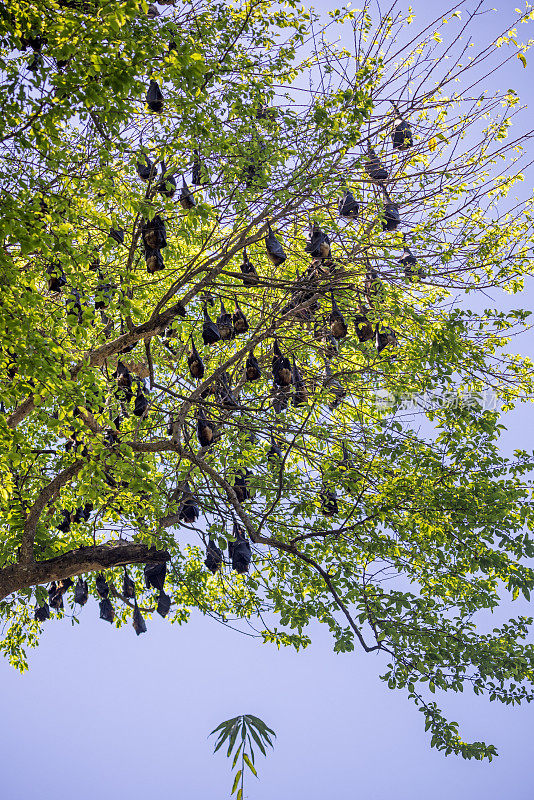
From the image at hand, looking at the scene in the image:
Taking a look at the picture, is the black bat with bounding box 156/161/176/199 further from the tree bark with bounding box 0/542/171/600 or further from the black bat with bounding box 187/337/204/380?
the tree bark with bounding box 0/542/171/600

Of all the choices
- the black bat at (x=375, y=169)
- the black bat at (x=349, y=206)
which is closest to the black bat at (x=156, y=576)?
the black bat at (x=349, y=206)

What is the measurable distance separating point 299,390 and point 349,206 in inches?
63.5

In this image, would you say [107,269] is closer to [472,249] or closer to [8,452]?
[8,452]

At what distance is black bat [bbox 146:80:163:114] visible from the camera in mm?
4852

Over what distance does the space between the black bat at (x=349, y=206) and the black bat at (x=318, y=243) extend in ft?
1.19

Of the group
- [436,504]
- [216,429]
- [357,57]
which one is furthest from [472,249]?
[216,429]

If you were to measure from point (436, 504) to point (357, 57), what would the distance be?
3676mm

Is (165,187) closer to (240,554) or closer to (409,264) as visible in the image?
(409,264)

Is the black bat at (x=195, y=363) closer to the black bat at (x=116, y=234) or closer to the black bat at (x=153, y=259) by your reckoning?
the black bat at (x=153, y=259)

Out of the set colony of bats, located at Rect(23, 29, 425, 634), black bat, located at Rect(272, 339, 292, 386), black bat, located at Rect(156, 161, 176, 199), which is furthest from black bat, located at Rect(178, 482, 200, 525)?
black bat, located at Rect(156, 161, 176, 199)

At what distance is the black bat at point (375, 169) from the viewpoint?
502 centimetres

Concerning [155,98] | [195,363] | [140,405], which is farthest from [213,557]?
[155,98]

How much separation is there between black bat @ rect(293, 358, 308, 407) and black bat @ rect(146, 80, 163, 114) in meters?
2.28

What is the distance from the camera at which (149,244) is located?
4.50 metres
